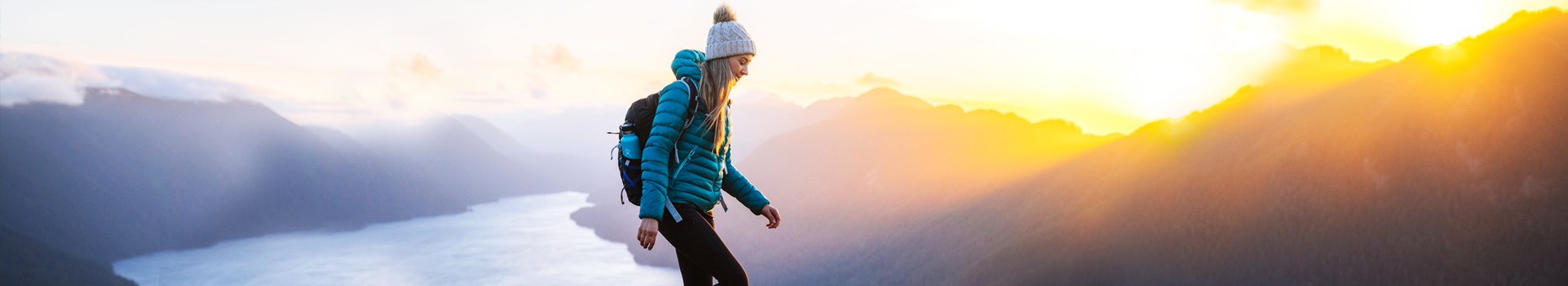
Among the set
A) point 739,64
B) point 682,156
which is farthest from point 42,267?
point 739,64

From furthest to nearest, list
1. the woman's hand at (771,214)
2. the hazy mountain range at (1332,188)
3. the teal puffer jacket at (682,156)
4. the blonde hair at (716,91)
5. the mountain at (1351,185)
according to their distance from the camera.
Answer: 1. the hazy mountain range at (1332,188)
2. the mountain at (1351,185)
3. the woman's hand at (771,214)
4. the blonde hair at (716,91)
5. the teal puffer jacket at (682,156)

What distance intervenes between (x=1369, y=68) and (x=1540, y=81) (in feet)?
79.1

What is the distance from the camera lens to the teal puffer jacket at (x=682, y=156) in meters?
4.61

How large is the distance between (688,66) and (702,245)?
1.18 metres

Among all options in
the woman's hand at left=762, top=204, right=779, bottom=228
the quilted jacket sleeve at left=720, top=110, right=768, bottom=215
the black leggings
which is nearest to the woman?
the black leggings

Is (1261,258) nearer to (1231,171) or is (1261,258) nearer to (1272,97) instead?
(1231,171)

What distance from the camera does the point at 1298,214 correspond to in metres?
65.6

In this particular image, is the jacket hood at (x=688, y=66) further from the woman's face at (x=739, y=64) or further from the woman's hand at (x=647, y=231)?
the woman's hand at (x=647, y=231)

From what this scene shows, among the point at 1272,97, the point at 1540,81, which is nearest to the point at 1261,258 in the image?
the point at 1540,81

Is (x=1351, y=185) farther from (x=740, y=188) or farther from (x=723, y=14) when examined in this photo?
(x=723, y=14)

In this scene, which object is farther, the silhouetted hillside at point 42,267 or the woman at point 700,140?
the silhouetted hillside at point 42,267

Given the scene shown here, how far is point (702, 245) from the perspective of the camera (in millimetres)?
4941

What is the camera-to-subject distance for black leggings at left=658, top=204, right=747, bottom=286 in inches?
194

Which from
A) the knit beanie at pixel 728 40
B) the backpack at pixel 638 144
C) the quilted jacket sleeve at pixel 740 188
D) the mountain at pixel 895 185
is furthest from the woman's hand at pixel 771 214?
the mountain at pixel 895 185
